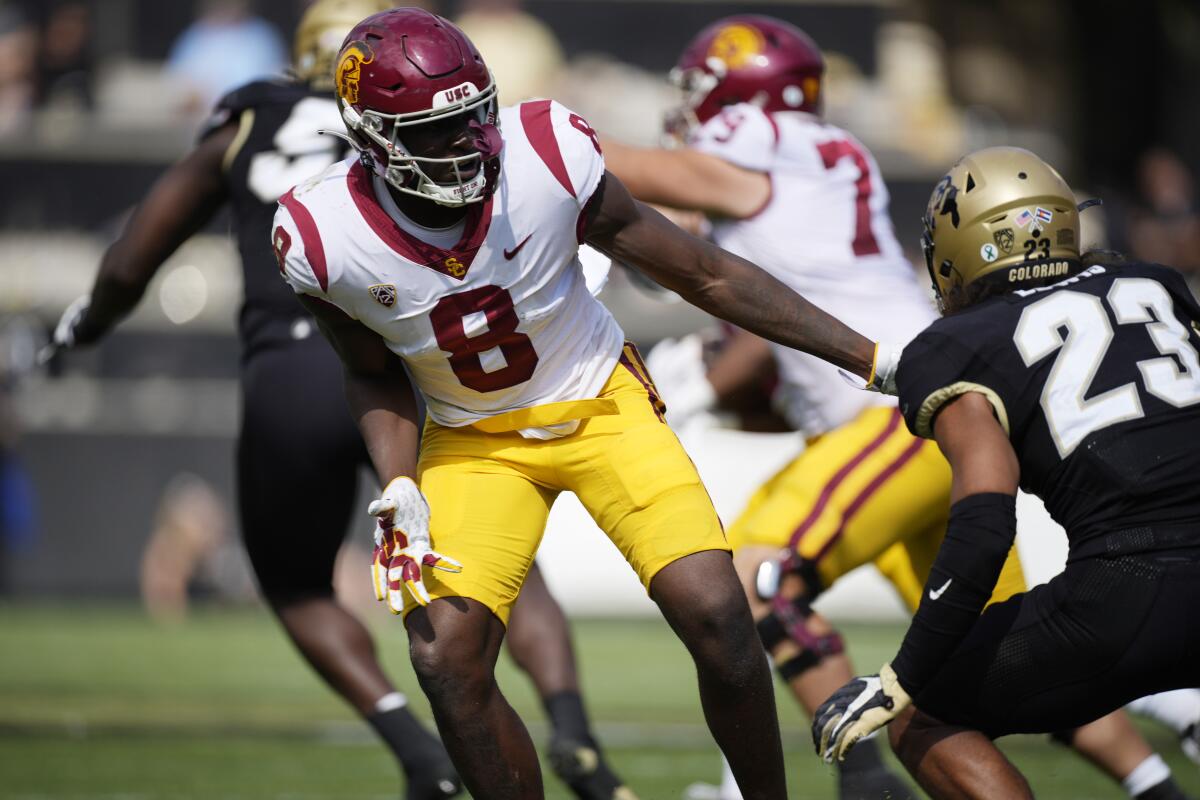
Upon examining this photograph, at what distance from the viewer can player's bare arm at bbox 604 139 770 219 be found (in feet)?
15.1

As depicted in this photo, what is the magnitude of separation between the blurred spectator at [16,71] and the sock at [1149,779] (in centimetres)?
1172

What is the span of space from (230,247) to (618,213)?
10.4m

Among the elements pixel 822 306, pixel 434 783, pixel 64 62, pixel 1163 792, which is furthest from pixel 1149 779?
pixel 64 62

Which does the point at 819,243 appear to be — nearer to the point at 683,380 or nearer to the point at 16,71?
the point at 683,380

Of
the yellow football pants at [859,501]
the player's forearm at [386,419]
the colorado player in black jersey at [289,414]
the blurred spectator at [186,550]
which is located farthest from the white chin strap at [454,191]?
the blurred spectator at [186,550]

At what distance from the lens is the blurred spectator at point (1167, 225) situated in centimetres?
1123

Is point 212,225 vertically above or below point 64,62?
below

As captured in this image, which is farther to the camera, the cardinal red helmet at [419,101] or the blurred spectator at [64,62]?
the blurred spectator at [64,62]

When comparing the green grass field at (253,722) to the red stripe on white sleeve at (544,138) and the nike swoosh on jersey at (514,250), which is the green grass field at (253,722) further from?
the red stripe on white sleeve at (544,138)

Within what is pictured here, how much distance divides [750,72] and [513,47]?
8.84 m

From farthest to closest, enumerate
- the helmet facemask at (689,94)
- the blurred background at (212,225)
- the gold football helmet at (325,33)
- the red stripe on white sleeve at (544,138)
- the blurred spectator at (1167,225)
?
the blurred background at (212,225)
the blurred spectator at (1167,225)
the helmet facemask at (689,94)
the gold football helmet at (325,33)
the red stripe on white sleeve at (544,138)

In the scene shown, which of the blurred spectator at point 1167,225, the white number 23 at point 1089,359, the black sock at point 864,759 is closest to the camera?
the white number 23 at point 1089,359

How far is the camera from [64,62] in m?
13.8

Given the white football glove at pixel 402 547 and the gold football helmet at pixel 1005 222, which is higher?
the gold football helmet at pixel 1005 222
